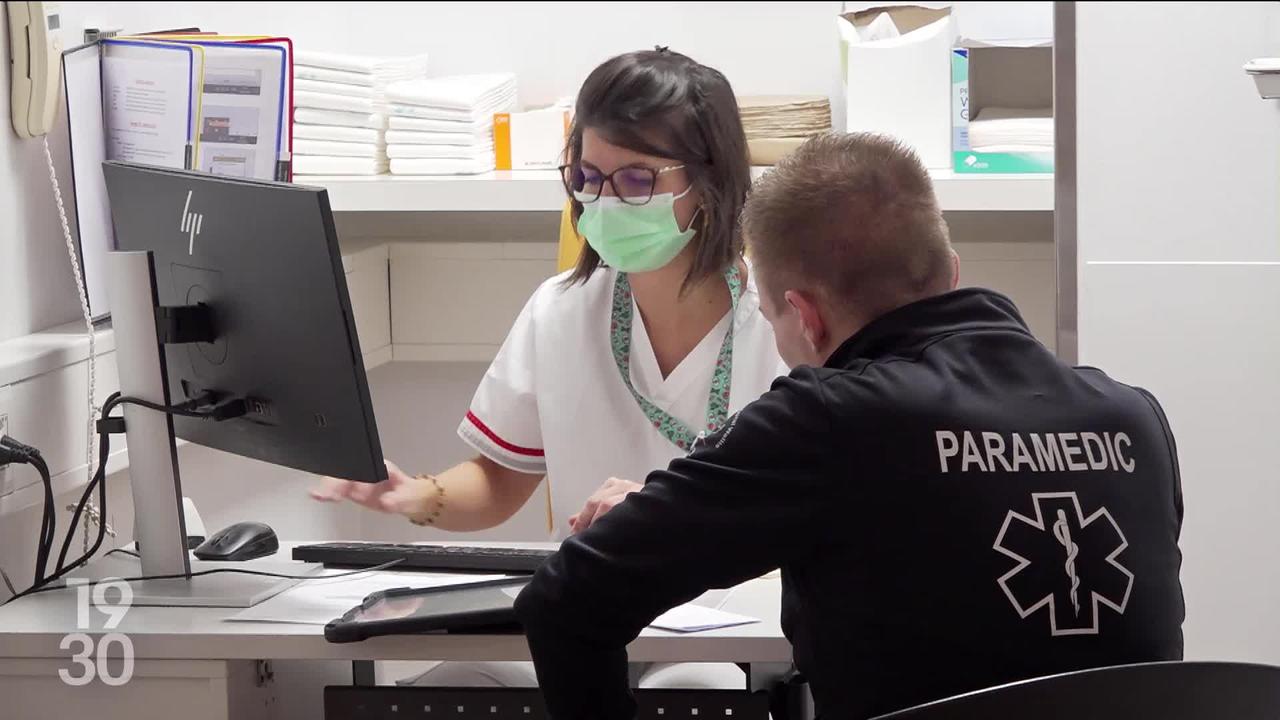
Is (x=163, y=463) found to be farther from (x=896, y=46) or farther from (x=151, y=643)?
(x=896, y=46)

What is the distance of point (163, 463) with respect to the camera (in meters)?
1.76

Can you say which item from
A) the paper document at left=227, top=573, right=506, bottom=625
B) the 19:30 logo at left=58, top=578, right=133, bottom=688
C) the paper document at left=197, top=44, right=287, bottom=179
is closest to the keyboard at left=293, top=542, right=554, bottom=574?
the paper document at left=227, top=573, right=506, bottom=625

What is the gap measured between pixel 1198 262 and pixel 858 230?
129 centimetres

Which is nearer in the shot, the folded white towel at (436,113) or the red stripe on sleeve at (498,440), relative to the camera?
the red stripe on sleeve at (498,440)

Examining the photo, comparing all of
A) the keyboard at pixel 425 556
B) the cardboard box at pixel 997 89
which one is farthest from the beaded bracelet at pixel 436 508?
the cardboard box at pixel 997 89

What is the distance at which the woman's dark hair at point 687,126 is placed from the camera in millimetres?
2053

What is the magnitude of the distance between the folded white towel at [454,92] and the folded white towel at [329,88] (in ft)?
0.20

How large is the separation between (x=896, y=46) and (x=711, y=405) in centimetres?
105

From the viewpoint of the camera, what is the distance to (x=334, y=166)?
298cm

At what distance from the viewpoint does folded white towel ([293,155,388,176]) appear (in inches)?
117

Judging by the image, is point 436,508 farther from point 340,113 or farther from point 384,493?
point 340,113

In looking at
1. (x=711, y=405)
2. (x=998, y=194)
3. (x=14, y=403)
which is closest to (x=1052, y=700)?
(x=711, y=405)

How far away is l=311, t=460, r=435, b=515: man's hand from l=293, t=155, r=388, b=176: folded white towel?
117 centimetres

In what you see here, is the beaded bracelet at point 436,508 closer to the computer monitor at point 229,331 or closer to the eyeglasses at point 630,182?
the computer monitor at point 229,331
